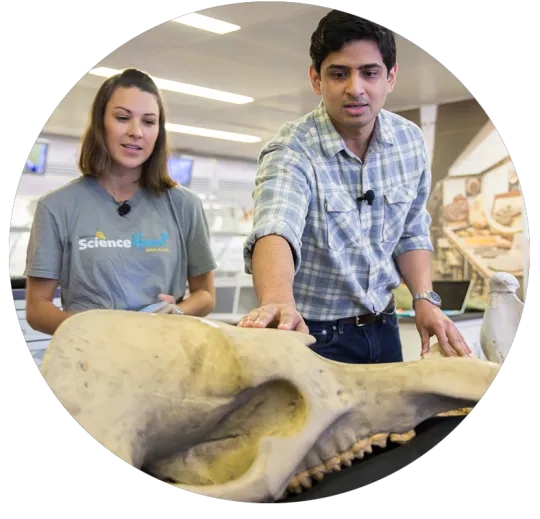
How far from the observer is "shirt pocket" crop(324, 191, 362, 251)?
1.08m

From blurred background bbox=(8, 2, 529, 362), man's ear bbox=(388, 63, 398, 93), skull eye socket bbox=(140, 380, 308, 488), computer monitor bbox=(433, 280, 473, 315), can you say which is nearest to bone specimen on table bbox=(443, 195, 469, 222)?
blurred background bbox=(8, 2, 529, 362)

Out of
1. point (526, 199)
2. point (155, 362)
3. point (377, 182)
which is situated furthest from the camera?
point (377, 182)

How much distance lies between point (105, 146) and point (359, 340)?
552 mm

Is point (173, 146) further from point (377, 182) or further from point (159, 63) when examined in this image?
point (377, 182)

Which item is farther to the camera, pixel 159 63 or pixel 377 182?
pixel 377 182

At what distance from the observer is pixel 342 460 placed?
2.96 feet

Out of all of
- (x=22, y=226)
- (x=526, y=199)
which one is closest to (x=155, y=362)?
(x=22, y=226)

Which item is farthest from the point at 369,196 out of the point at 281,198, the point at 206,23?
the point at 206,23

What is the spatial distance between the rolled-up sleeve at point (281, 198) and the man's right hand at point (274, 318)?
Answer: 0.24ft

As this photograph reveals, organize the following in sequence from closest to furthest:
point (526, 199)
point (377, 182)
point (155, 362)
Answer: point (155, 362), point (526, 199), point (377, 182)

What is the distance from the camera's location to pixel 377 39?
0.96 m

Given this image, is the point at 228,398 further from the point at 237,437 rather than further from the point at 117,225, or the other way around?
the point at 117,225

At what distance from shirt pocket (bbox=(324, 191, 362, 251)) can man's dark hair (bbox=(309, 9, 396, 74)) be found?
24 cm

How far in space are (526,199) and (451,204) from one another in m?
0.15
